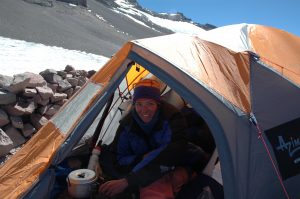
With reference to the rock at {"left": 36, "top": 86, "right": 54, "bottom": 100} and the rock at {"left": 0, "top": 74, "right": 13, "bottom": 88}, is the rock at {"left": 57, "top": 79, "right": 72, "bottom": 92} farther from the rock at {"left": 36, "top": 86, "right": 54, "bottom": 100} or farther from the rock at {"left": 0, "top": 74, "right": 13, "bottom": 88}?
the rock at {"left": 0, "top": 74, "right": 13, "bottom": 88}

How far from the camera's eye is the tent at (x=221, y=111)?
3.47 metres

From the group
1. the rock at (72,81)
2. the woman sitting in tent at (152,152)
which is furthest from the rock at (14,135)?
the woman sitting in tent at (152,152)

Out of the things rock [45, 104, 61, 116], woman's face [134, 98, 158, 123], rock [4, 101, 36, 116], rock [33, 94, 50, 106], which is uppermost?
woman's face [134, 98, 158, 123]

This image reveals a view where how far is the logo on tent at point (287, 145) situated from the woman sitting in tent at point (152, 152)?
2.76ft

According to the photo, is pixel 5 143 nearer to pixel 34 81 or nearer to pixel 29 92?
pixel 29 92

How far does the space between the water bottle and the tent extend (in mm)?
685

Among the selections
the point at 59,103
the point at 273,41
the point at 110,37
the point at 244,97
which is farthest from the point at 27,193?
the point at 110,37

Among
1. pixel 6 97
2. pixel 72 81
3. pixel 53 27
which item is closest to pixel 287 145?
pixel 6 97

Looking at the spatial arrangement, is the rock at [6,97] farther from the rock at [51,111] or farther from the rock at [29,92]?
the rock at [51,111]

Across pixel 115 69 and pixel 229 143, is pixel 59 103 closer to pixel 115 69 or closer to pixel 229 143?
pixel 115 69

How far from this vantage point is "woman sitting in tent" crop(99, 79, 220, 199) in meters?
3.88

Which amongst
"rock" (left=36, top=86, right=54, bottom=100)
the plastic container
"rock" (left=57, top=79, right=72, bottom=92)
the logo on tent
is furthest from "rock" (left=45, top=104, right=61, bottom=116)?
the logo on tent

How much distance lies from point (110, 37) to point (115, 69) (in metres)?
23.6

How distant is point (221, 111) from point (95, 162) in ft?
6.01
